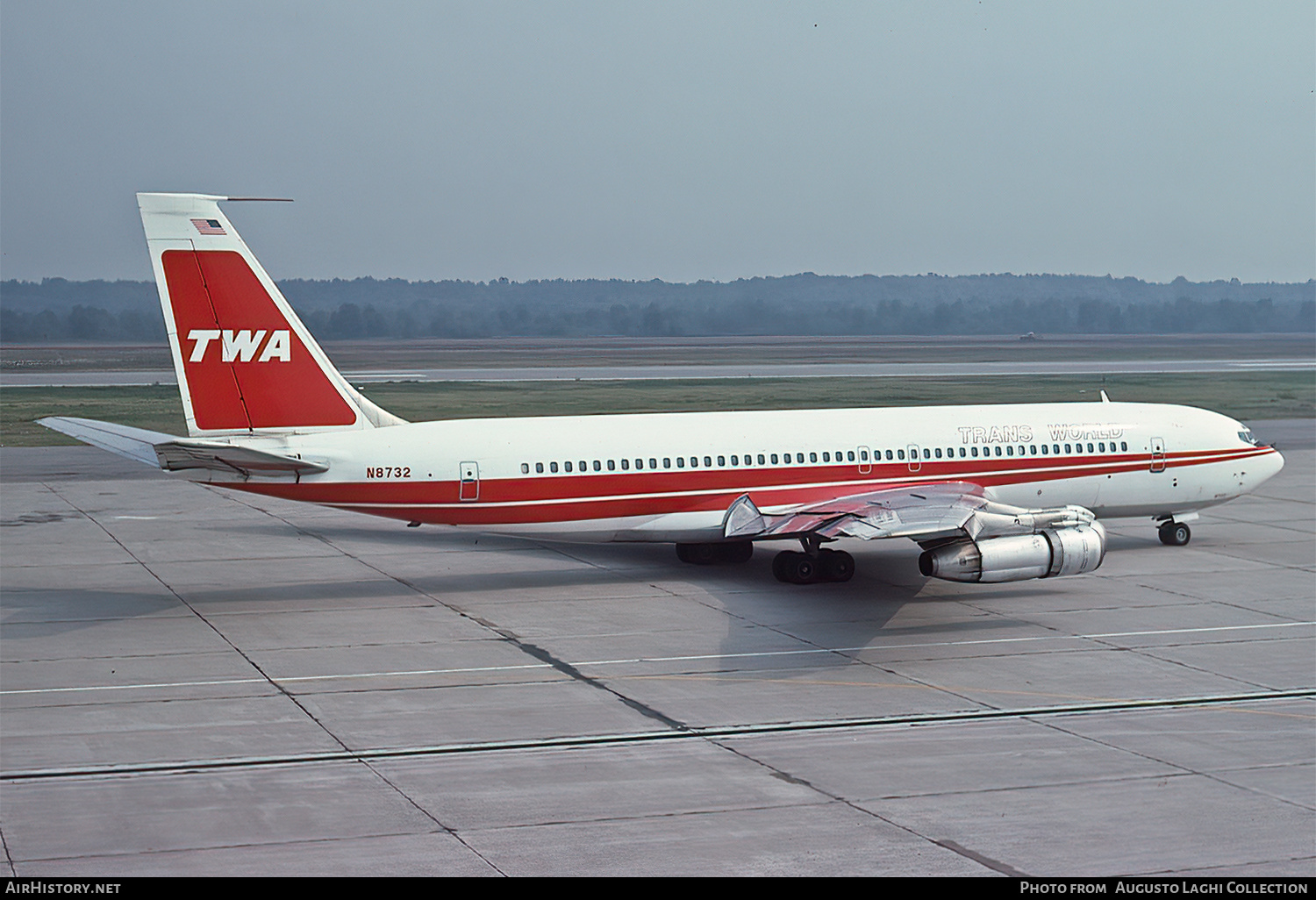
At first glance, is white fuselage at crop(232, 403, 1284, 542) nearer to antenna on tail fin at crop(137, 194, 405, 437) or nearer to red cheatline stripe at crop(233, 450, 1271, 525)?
red cheatline stripe at crop(233, 450, 1271, 525)

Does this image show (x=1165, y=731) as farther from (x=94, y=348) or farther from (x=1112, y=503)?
(x=94, y=348)

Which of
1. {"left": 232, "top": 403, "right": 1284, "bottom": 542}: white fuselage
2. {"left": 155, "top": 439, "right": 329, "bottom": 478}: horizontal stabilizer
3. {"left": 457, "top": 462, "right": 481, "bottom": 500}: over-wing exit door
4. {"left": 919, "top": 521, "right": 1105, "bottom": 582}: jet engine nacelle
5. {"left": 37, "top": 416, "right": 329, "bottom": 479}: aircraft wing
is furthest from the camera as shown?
{"left": 457, "top": 462, "right": 481, "bottom": 500}: over-wing exit door

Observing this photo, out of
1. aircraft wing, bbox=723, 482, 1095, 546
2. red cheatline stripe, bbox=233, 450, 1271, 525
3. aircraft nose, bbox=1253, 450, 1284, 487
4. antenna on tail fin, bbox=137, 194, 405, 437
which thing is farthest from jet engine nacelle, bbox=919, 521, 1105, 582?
antenna on tail fin, bbox=137, 194, 405, 437

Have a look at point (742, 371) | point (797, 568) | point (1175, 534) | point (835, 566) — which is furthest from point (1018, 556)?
point (742, 371)

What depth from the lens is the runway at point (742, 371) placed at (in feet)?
356

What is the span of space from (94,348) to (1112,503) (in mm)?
143475

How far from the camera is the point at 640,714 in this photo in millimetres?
23281

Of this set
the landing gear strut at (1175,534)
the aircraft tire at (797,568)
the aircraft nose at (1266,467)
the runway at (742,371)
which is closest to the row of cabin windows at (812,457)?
the aircraft tire at (797,568)

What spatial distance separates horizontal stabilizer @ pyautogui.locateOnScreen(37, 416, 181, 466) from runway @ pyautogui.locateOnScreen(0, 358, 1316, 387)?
243ft

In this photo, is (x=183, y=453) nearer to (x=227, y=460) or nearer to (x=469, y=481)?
(x=227, y=460)

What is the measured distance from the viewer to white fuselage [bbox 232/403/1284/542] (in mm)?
32375

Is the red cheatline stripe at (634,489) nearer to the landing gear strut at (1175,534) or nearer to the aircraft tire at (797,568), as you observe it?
the aircraft tire at (797,568)

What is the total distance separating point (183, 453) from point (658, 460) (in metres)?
11.2

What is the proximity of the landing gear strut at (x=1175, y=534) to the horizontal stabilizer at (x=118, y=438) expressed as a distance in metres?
26.6
